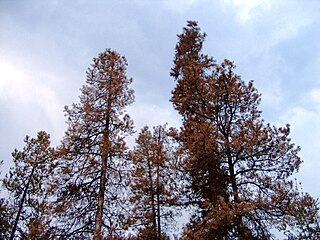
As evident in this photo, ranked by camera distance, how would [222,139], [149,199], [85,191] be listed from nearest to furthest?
[222,139]
[85,191]
[149,199]

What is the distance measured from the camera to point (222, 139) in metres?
10.1

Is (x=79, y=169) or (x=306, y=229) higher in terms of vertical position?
(x=79, y=169)

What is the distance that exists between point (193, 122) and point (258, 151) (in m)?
2.61

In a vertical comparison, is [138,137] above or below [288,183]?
above

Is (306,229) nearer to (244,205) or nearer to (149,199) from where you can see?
(244,205)

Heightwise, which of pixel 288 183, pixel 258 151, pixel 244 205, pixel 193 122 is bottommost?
pixel 244 205

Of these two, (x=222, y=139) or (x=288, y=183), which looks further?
(x=222, y=139)

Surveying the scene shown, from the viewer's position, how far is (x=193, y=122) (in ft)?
→ 35.3

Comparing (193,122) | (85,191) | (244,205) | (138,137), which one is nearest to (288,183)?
(244,205)

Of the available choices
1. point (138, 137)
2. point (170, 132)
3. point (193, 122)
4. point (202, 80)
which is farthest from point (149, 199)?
point (202, 80)

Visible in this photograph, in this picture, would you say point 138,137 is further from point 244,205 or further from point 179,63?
point 244,205

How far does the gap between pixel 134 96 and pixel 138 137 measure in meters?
3.86

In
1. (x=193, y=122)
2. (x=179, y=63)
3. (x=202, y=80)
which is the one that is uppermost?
(x=179, y=63)

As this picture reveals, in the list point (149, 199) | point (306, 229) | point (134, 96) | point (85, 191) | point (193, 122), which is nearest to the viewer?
point (306, 229)
